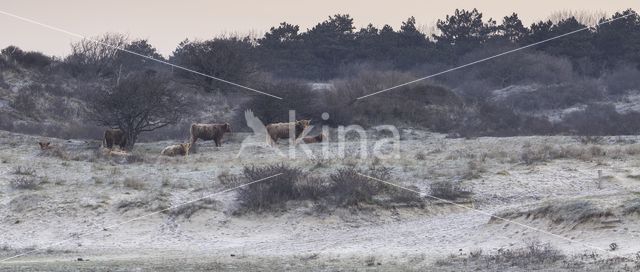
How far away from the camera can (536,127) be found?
128 ft

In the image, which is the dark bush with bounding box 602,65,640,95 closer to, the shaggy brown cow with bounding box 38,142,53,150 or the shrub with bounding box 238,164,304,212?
the shaggy brown cow with bounding box 38,142,53,150

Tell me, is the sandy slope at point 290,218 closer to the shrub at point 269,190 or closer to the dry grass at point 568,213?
the dry grass at point 568,213

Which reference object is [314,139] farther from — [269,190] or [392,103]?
[269,190]

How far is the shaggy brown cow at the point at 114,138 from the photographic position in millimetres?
32281

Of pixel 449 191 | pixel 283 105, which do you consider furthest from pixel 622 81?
pixel 449 191

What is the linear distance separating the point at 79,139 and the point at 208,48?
18027mm

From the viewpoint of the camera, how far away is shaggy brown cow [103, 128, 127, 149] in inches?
1271

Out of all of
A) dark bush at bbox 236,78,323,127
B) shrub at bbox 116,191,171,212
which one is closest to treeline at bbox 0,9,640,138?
dark bush at bbox 236,78,323,127

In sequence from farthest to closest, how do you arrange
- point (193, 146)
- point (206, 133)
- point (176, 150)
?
point (206, 133), point (193, 146), point (176, 150)

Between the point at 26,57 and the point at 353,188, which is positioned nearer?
the point at 353,188

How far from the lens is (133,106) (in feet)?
112

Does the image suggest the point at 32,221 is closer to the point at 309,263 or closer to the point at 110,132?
the point at 309,263

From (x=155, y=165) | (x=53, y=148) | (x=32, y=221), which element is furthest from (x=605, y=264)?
(x=53, y=148)

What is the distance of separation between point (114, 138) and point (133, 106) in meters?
2.04
